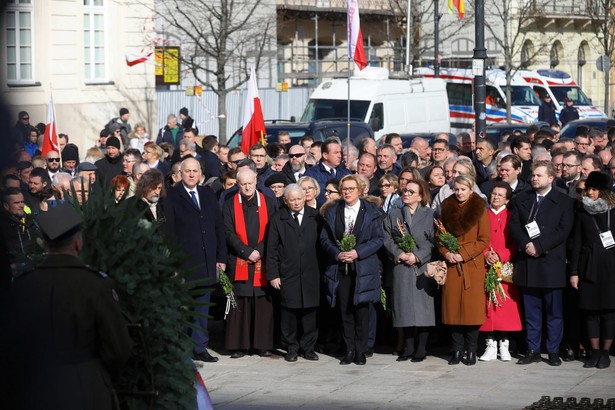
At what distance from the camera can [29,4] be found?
2297mm

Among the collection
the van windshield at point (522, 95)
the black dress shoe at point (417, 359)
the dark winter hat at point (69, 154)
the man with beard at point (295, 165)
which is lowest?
the black dress shoe at point (417, 359)

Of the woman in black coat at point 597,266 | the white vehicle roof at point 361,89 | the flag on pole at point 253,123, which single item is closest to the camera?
the woman in black coat at point 597,266

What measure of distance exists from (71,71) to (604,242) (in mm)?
24362

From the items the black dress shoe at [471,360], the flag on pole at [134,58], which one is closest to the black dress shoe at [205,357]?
the black dress shoe at [471,360]

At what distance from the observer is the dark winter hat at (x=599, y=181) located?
10562 millimetres

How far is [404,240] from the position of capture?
11.0m

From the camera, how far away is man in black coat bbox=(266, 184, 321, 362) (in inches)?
441

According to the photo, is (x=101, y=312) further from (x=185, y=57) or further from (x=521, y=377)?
(x=185, y=57)

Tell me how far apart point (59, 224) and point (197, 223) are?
593 centimetres

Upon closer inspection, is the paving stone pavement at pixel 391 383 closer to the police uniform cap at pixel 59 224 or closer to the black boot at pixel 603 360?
the black boot at pixel 603 360

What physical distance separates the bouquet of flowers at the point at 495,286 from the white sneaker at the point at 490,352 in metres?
0.41

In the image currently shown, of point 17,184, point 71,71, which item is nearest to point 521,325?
point 17,184

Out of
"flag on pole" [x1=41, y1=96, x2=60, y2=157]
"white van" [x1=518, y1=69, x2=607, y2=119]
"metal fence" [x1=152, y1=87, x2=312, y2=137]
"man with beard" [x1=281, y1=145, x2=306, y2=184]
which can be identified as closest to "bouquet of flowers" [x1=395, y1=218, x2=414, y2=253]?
"man with beard" [x1=281, y1=145, x2=306, y2=184]

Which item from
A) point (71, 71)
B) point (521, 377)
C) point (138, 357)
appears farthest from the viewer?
point (71, 71)
